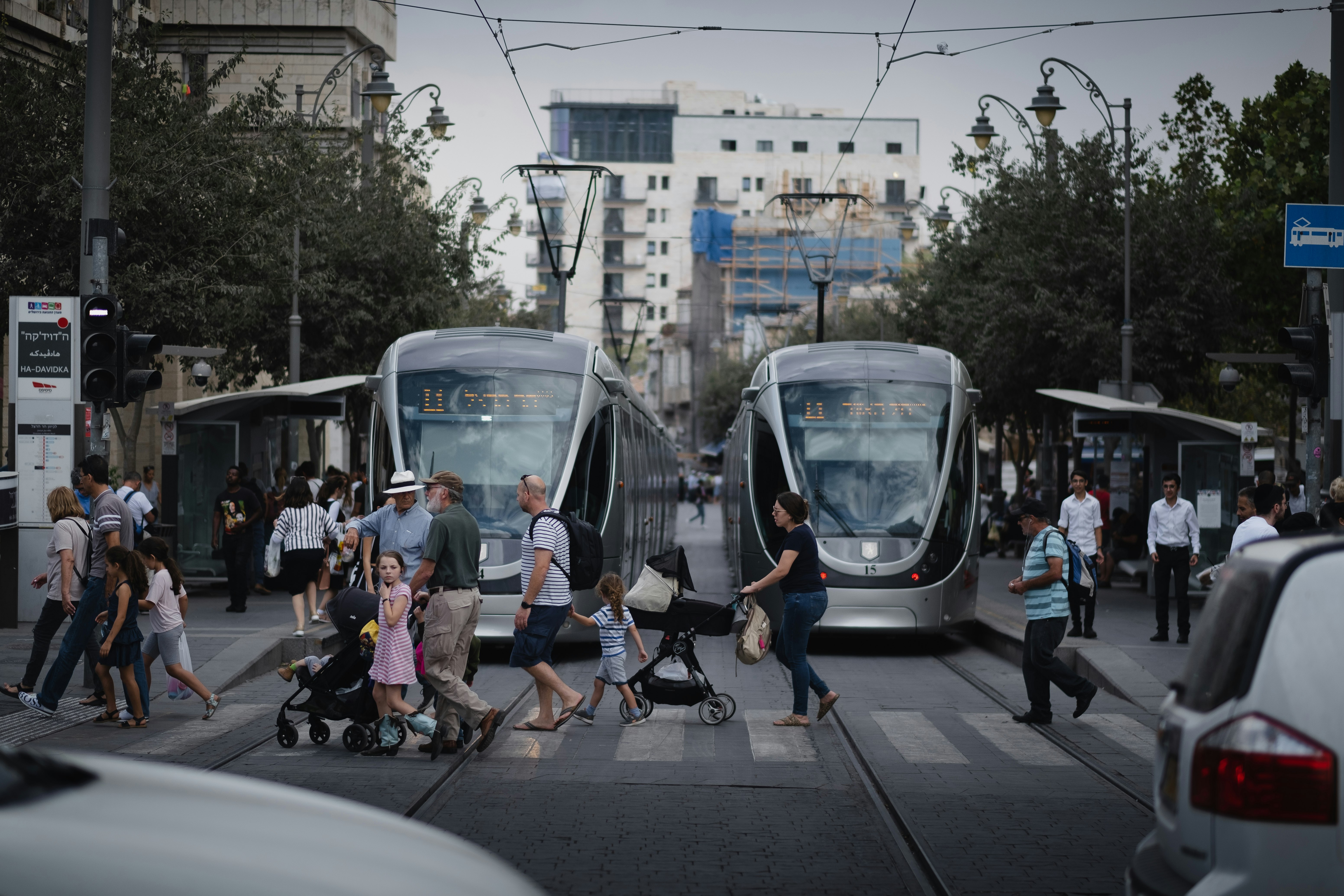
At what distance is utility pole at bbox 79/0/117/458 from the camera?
12.3 meters

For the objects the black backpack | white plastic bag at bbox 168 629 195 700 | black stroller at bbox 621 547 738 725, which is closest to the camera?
the black backpack

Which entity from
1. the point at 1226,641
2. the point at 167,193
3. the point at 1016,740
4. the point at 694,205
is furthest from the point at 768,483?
the point at 694,205

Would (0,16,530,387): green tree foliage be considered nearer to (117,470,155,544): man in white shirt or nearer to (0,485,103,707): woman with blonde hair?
(117,470,155,544): man in white shirt

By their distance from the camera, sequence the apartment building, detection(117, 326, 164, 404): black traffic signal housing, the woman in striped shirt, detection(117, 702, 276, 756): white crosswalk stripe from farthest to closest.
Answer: the apartment building
the woman in striped shirt
detection(117, 326, 164, 404): black traffic signal housing
detection(117, 702, 276, 756): white crosswalk stripe

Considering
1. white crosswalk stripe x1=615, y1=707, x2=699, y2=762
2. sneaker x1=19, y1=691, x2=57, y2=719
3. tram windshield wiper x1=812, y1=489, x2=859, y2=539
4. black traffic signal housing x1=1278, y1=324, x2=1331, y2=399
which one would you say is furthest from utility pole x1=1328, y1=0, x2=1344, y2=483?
sneaker x1=19, y1=691, x2=57, y2=719

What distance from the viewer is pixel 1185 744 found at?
4.12m

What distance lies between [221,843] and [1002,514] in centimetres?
3590

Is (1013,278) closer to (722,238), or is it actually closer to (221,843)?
(221,843)

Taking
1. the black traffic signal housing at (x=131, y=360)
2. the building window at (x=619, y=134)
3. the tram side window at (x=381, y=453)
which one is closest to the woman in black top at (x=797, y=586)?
the black traffic signal housing at (x=131, y=360)

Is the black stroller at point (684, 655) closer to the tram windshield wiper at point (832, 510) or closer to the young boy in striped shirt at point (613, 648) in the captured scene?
the young boy in striped shirt at point (613, 648)

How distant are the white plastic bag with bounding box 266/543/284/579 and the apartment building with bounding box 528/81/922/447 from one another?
83418 millimetres

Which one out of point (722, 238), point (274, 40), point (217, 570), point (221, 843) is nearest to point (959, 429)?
point (217, 570)

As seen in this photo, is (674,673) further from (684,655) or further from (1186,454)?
(1186,454)

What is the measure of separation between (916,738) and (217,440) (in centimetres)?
1424
